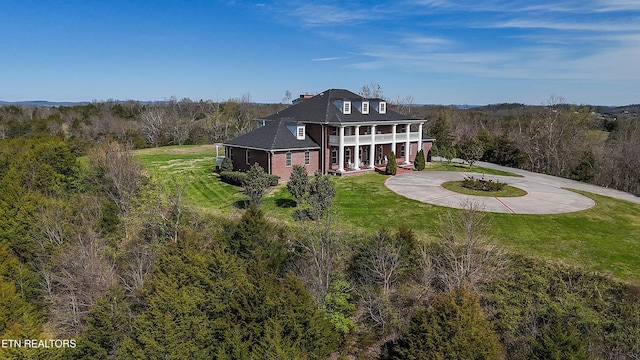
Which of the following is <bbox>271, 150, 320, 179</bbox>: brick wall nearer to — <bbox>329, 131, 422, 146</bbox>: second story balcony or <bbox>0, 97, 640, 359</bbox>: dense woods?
<bbox>329, 131, 422, 146</bbox>: second story balcony

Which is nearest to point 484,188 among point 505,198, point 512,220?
point 505,198

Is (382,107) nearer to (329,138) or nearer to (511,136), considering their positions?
(329,138)

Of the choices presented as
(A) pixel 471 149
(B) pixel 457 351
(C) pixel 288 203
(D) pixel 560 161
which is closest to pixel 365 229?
(C) pixel 288 203

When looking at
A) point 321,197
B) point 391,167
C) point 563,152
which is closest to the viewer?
point 321,197

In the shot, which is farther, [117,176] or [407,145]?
[407,145]

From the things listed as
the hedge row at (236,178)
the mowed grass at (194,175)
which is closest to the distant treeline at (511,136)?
the mowed grass at (194,175)

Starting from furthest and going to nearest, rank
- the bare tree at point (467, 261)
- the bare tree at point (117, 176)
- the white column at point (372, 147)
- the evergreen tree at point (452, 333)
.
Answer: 1. the white column at point (372, 147)
2. the bare tree at point (117, 176)
3. the bare tree at point (467, 261)
4. the evergreen tree at point (452, 333)

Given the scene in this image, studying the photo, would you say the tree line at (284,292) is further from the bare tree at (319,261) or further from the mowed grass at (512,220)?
the mowed grass at (512,220)
